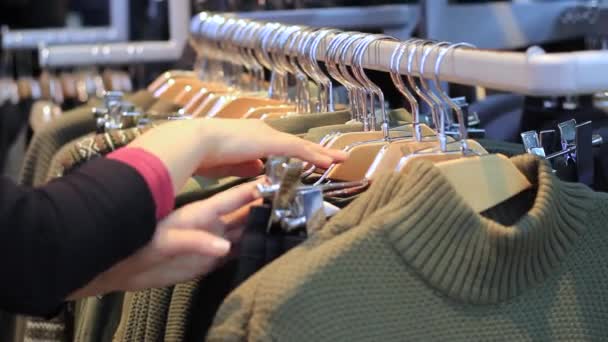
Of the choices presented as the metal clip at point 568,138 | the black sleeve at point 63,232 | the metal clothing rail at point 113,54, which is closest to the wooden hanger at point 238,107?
the metal clip at point 568,138

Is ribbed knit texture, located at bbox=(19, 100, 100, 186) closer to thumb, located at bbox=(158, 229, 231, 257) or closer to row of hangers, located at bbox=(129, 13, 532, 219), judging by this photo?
row of hangers, located at bbox=(129, 13, 532, 219)

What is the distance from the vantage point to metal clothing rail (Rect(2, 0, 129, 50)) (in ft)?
7.38

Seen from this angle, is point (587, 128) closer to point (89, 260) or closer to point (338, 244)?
point (338, 244)

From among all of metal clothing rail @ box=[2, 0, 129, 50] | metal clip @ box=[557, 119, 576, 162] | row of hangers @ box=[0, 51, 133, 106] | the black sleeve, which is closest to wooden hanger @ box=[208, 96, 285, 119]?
metal clip @ box=[557, 119, 576, 162]

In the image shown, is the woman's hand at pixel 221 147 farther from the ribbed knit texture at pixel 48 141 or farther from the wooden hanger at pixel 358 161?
the ribbed knit texture at pixel 48 141

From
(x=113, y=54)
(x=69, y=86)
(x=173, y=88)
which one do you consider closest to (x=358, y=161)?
(x=173, y=88)

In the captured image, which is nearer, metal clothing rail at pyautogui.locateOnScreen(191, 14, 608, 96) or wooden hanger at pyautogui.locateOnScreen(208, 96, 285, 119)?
metal clothing rail at pyautogui.locateOnScreen(191, 14, 608, 96)

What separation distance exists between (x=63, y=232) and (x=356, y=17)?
1062 millimetres

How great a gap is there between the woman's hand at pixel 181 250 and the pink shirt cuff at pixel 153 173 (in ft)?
0.07

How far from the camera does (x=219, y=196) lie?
2.27 ft

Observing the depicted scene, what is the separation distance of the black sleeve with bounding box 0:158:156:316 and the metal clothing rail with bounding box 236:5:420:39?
95 centimetres

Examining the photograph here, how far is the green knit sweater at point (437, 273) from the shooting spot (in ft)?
1.95

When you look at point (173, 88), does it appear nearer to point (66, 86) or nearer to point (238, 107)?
point (238, 107)

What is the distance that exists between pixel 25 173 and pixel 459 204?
2.73 ft
